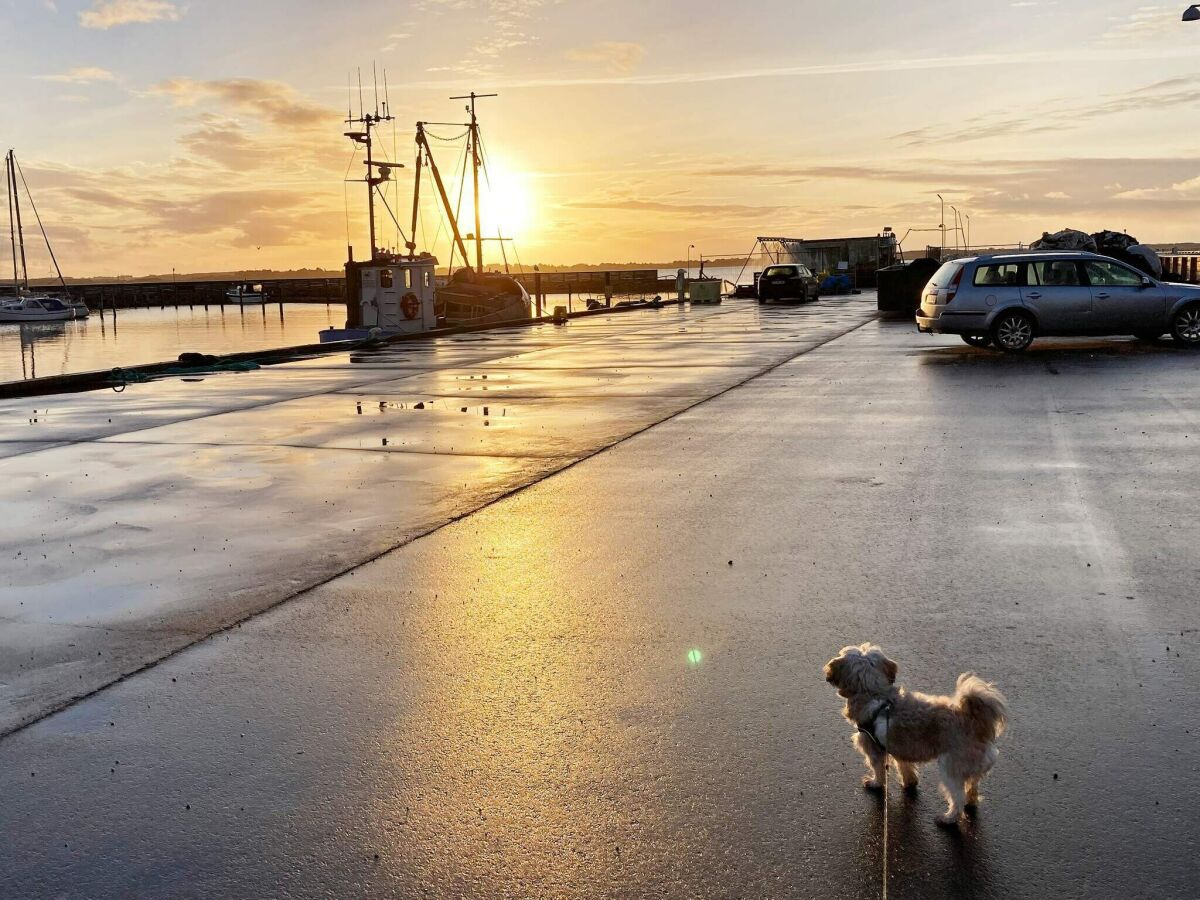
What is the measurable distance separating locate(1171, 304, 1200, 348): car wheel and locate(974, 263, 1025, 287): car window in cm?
302

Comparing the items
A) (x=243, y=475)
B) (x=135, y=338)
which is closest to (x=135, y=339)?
(x=135, y=338)

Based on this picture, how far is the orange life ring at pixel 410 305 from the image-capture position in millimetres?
37062

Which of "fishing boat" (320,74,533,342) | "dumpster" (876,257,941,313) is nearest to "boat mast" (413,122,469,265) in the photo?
"fishing boat" (320,74,533,342)

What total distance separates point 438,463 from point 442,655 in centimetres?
548

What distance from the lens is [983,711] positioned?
353cm

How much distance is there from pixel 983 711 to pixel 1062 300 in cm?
1808

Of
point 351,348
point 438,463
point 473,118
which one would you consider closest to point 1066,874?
point 438,463

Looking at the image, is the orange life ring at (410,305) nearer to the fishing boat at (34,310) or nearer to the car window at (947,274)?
the car window at (947,274)

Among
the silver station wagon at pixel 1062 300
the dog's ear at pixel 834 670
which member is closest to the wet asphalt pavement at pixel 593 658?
the dog's ear at pixel 834 670

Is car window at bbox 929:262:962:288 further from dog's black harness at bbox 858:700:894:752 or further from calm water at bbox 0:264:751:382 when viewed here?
calm water at bbox 0:264:751:382

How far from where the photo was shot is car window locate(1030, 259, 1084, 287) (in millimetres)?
19672

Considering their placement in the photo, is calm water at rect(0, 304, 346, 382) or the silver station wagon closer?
the silver station wagon

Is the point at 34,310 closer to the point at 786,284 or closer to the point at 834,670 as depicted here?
the point at 786,284

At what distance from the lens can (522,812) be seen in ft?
12.1
